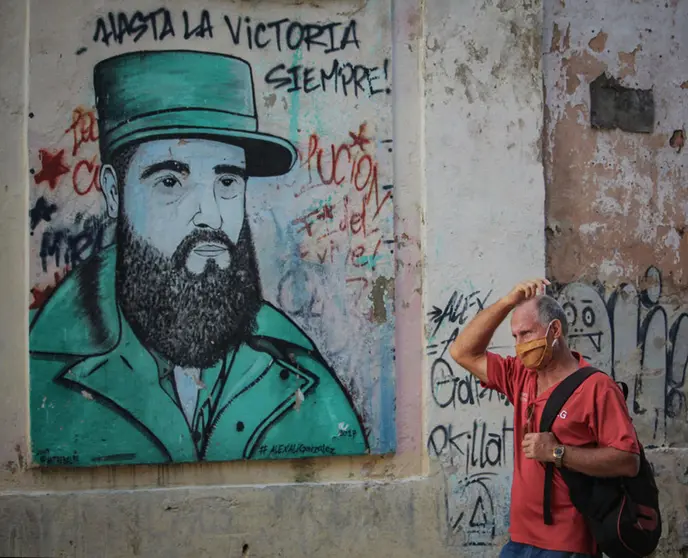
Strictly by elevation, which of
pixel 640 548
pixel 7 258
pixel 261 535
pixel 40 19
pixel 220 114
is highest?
pixel 40 19

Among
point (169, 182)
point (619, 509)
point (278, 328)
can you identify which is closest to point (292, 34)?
point (169, 182)

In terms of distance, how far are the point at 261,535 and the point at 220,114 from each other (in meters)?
2.63

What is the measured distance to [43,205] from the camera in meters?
5.76

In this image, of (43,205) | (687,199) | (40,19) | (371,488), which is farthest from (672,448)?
(40,19)

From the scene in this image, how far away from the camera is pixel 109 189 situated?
587 cm

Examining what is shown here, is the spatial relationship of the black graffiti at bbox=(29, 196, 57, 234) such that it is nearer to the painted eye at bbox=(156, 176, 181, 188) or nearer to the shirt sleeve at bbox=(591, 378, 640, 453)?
the painted eye at bbox=(156, 176, 181, 188)

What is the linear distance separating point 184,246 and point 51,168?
3.02 ft

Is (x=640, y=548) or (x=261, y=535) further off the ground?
(x=640, y=548)

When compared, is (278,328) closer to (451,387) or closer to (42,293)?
(451,387)

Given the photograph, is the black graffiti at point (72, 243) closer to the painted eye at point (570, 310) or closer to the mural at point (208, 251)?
the mural at point (208, 251)

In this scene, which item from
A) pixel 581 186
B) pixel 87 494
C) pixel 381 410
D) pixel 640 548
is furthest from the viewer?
pixel 581 186

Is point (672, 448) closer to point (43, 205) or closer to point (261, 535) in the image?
point (261, 535)

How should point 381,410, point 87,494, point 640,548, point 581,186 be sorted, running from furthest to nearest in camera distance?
point 581,186 < point 381,410 < point 87,494 < point 640,548

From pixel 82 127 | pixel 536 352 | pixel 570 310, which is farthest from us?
pixel 570 310
